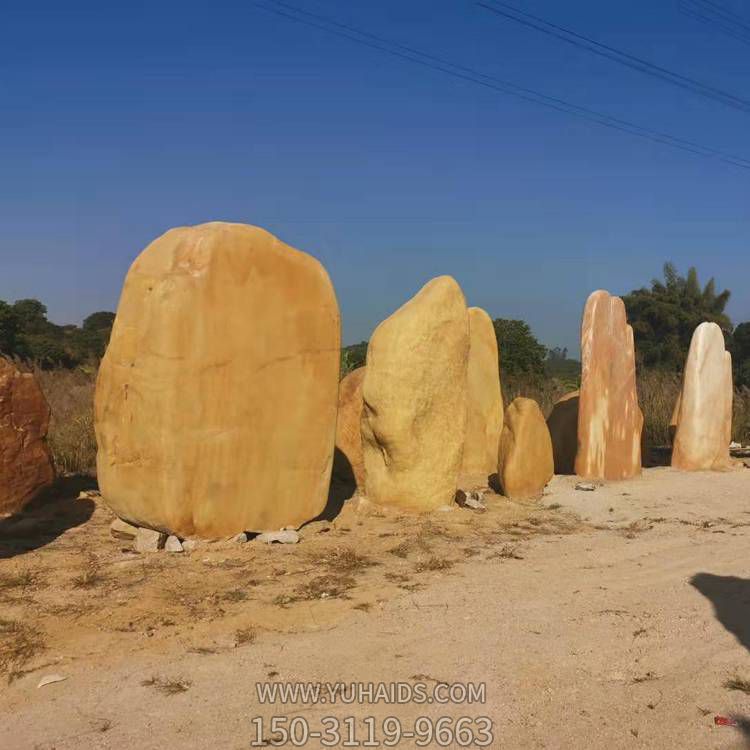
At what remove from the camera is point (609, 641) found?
392 cm

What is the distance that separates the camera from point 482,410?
356 inches

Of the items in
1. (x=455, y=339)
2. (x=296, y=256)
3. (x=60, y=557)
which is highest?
(x=296, y=256)

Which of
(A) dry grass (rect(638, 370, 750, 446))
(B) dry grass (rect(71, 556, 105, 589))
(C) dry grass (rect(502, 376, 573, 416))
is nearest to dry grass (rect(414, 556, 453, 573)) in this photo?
(B) dry grass (rect(71, 556, 105, 589))

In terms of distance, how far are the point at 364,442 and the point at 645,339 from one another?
23.9 metres

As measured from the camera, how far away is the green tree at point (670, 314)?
2712 centimetres

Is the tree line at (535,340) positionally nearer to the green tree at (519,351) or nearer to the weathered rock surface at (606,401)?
the green tree at (519,351)

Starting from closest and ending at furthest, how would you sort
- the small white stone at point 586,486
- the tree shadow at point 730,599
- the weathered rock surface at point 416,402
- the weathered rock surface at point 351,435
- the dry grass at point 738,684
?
1. the dry grass at point 738,684
2. the tree shadow at point 730,599
3. the weathered rock surface at point 416,402
4. the small white stone at point 586,486
5. the weathered rock surface at point 351,435

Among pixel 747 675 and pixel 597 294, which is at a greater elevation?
pixel 597 294

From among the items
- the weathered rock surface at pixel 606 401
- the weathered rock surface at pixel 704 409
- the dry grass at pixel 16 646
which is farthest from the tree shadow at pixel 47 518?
the weathered rock surface at pixel 704 409

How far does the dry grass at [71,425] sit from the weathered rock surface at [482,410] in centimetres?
405

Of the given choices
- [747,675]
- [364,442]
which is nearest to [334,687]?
[747,675]

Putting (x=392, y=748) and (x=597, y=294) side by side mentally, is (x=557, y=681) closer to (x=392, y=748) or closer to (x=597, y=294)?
(x=392, y=748)

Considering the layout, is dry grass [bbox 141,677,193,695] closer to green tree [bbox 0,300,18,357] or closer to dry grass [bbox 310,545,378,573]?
dry grass [bbox 310,545,378,573]

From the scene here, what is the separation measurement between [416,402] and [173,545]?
2.49 m
